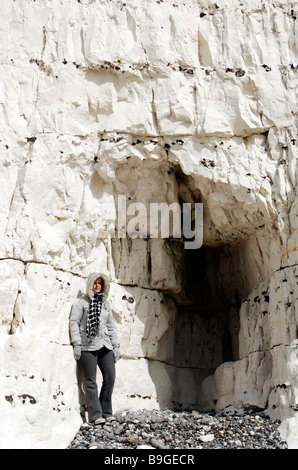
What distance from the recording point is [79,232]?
652cm

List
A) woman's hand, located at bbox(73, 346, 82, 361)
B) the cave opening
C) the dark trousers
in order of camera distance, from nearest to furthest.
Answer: the dark trousers
woman's hand, located at bbox(73, 346, 82, 361)
the cave opening

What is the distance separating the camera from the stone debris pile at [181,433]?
546 cm

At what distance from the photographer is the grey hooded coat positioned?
6223 millimetres

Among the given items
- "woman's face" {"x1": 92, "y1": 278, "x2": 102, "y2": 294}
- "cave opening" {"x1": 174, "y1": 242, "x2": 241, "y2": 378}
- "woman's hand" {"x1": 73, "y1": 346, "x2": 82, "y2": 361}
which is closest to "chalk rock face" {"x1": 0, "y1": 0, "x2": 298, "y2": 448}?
"woman's hand" {"x1": 73, "y1": 346, "x2": 82, "y2": 361}

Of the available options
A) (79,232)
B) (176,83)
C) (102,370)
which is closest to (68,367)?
(102,370)

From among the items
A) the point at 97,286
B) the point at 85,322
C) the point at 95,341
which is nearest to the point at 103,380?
the point at 95,341

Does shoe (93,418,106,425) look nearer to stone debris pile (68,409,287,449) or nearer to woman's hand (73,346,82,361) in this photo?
stone debris pile (68,409,287,449)

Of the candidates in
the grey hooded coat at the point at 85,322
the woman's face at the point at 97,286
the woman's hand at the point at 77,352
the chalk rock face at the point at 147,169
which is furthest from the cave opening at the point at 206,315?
the woman's hand at the point at 77,352

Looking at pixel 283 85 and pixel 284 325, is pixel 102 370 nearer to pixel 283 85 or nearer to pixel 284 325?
pixel 284 325

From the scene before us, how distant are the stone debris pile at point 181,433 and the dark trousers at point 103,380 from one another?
15 centimetres

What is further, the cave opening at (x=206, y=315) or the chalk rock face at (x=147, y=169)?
the cave opening at (x=206, y=315)

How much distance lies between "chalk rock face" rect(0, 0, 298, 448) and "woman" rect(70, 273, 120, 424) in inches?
5.4

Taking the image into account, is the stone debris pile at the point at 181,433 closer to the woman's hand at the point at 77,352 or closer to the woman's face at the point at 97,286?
the woman's hand at the point at 77,352

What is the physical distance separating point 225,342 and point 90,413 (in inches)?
107
